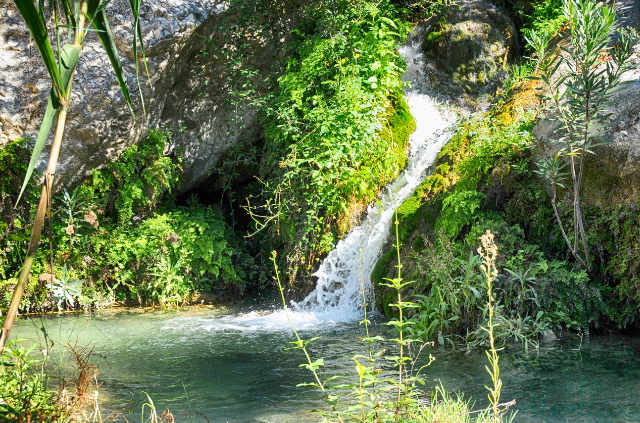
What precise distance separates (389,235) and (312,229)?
1235 millimetres

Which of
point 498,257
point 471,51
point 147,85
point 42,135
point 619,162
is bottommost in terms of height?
point 498,257

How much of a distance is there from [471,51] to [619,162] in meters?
4.90

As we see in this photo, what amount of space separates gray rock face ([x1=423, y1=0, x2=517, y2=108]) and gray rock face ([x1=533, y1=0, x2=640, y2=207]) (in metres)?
3.77

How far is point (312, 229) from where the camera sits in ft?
27.1

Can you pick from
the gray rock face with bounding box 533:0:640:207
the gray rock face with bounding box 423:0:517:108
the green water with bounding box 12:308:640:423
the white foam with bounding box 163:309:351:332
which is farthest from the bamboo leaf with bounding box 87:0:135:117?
the gray rock face with bounding box 423:0:517:108

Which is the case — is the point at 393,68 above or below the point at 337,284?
above

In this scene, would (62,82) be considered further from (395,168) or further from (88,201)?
(88,201)

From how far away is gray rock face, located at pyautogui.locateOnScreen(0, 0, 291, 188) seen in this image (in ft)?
25.9

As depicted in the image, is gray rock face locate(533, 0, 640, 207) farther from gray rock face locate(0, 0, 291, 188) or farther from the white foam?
gray rock face locate(0, 0, 291, 188)

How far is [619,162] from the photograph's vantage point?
5793 mm

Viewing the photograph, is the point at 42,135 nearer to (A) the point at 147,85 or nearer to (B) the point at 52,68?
(B) the point at 52,68

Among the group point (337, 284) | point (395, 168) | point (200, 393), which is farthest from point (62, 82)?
point (395, 168)

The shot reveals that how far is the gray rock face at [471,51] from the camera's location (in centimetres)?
985

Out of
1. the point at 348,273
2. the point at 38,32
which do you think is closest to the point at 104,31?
the point at 38,32
